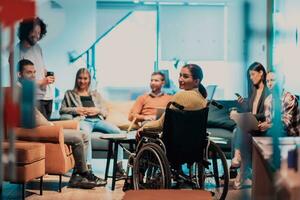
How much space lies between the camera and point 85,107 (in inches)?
222

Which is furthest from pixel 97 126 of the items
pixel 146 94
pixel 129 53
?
pixel 129 53

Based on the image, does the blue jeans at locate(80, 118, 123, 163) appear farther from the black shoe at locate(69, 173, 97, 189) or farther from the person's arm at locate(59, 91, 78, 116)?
the black shoe at locate(69, 173, 97, 189)

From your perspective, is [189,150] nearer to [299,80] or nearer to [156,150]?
[156,150]

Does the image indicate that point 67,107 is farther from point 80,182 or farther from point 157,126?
point 157,126

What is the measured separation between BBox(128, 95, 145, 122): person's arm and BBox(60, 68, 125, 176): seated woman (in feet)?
0.64

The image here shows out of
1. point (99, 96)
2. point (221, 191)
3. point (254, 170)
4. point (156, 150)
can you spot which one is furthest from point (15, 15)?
point (99, 96)

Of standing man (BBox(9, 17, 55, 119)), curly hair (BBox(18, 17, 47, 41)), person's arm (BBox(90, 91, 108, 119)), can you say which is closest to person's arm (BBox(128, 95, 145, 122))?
person's arm (BBox(90, 91, 108, 119))

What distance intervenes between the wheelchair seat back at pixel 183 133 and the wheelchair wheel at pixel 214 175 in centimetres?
20

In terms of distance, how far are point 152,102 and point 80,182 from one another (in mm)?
1278

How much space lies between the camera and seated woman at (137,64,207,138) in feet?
12.3

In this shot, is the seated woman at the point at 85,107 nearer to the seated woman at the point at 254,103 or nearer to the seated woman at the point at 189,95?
the seated woman at the point at 189,95

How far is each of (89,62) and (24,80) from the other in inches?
183

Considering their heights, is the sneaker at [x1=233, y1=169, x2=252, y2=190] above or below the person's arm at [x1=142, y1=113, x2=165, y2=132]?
below

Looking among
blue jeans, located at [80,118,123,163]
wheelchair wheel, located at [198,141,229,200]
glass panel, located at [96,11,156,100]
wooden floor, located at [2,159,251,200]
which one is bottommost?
wooden floor, located at [2,159,251,200]
